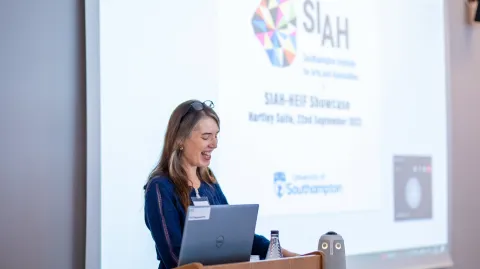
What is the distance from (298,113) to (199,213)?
6.04 ft

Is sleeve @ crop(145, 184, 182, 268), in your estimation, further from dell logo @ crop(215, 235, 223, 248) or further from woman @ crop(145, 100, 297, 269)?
dell logo @ crop(215, 235, 223, 248)

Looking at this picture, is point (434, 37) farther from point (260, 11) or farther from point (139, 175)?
point (139, 175)

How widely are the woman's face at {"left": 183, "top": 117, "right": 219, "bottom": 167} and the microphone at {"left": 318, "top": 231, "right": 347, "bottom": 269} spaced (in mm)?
527

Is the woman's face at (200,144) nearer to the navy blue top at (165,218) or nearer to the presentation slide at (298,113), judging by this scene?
the navy blue top at (165,218)

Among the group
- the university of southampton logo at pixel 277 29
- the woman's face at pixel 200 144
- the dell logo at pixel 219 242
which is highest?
the university of southampton logo at pixel 277 29

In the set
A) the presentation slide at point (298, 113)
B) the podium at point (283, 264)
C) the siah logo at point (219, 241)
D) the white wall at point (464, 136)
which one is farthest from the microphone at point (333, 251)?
the white wall at point (464, 136)

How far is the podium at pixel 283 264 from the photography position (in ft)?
7.03

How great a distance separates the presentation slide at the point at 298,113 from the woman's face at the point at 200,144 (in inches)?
19.2

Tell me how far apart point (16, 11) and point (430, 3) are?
2.91 meters

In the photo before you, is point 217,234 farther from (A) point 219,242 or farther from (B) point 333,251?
(B) point 333,251

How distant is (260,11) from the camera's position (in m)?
3.79

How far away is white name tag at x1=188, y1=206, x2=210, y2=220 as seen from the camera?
2182 mm

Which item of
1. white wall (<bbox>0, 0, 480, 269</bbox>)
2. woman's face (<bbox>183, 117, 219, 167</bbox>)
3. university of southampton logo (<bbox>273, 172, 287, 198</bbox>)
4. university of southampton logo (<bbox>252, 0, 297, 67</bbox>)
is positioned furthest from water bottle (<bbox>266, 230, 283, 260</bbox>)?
university of southampton logo (<bbox>252, 0, 297, 67</bbox>)

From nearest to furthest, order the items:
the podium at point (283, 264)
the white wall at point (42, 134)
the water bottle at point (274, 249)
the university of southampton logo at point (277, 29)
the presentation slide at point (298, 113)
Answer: the podium at point (283, 264) < the water bottle at point (274, 249) < the white wall at point (42, 134) < the presentation slide at point (298, 113) < the university of southampton logo at point (277, 29)
